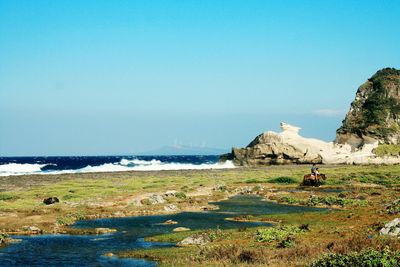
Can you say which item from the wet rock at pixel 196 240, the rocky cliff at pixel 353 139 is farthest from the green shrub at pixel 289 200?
the rocky cliff at pixel 353 139

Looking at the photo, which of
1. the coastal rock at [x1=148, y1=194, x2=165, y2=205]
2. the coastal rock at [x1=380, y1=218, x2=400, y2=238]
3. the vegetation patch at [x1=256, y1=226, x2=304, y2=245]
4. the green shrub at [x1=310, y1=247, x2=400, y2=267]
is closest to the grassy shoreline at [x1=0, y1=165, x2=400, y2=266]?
the coastal rock at [x1=148, y1=194, x2=165, y2=205]

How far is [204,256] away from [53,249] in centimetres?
1070

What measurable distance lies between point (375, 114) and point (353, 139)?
12.4 m

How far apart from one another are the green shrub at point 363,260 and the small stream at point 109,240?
30.8 ft

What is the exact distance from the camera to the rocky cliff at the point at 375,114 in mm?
150125

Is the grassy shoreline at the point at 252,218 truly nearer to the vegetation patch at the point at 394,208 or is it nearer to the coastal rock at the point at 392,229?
the vegetation patch at the point at 394,208

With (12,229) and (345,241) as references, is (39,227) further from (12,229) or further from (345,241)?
(345,241)

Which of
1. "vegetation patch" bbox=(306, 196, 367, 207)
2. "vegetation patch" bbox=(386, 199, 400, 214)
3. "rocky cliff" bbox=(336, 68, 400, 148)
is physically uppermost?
"rocky cliff" bbox=(336, 68, 400, 148)

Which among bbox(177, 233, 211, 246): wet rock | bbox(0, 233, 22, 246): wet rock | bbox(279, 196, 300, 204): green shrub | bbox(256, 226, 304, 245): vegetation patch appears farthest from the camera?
bbox(279, 196, 300, 204): green shrub

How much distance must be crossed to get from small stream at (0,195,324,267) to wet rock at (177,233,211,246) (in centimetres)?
102

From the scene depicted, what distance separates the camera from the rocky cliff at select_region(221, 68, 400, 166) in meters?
138

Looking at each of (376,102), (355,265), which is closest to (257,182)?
(355,265)

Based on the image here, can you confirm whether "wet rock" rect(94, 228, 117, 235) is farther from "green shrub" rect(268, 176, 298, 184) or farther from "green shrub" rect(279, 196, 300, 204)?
"green shrub" rect(268, 176, 298, 184)

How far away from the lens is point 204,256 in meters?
24.2
